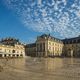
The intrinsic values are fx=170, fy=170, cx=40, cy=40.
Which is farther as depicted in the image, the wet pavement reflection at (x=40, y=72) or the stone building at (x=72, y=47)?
the stone building at (x=72, y=47)

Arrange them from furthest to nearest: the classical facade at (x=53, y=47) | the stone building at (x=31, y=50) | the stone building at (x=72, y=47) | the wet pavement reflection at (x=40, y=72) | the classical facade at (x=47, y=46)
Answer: the stone building at (x=31, y=50)
the stone building at (x=72, y=47)
the classical facade at (x=53, y=47)
the classical facade at (x=47, y=46)
the wet pavement reflection at (x=40, y=72)

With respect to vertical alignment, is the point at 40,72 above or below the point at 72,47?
below

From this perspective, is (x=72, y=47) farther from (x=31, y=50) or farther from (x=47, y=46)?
(x=31, y=50)

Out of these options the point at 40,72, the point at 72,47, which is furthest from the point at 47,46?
the point at 40,72

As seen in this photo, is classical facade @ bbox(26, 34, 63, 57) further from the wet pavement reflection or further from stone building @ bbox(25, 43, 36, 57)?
the wet pavement reflection

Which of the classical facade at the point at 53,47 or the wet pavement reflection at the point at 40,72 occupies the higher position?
the classical facade at the point at 53,47

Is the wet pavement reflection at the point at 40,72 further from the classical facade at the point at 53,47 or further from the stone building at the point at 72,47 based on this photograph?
the stone building at the point at 72,47

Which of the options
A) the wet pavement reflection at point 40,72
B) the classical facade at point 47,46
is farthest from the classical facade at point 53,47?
the wet pavement reflection at point 40,72

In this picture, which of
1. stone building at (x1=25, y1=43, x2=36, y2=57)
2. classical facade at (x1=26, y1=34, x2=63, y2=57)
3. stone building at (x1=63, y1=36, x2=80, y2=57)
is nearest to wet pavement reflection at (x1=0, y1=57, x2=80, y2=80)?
classical facade at (x1=26, y1=34, x2=63, y2=57)

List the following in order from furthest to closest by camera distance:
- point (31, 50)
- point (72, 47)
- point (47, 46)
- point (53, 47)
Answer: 1. point (31, 50)
2. point (72, 47)
3. point (53, 47)
4. point (47, 46)

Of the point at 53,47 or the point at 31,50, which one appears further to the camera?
the point at 31,50

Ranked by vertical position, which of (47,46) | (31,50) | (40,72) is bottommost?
(40,72)

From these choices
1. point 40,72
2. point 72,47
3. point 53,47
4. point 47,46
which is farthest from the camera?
point 72,47

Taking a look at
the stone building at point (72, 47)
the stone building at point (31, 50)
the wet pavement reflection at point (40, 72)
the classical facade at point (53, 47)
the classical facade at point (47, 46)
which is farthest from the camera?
the stone building at point (31, 50)
